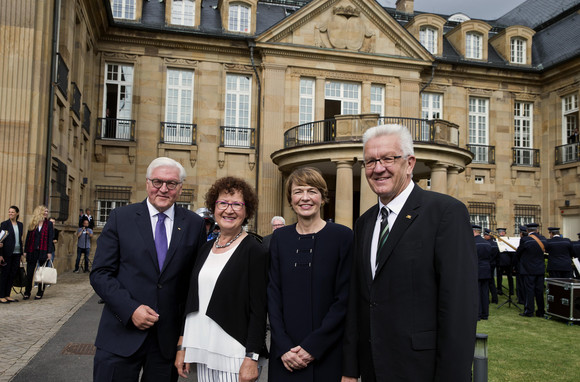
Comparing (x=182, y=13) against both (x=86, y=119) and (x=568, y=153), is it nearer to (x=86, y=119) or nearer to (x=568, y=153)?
(x=86, y=119)

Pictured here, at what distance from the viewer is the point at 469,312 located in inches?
107

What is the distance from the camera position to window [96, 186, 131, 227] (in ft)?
74.1

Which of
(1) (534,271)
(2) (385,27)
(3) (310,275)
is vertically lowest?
(1) (534,271)

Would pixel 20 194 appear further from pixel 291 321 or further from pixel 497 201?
pixel 497 201

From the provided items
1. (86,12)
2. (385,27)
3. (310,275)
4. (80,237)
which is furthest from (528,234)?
(86,12)

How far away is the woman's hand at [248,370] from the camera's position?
3340 millimetres

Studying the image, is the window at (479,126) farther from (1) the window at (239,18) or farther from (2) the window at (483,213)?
(1) the window at (239,18)

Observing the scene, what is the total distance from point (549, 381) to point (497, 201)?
21.9 meters

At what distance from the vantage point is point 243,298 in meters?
3.48

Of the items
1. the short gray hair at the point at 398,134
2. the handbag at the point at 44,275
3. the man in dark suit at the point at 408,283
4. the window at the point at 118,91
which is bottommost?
the handbag at the point at 44,275

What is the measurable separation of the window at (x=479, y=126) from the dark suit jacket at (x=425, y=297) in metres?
25.8

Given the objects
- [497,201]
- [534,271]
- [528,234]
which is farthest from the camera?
[497,201]

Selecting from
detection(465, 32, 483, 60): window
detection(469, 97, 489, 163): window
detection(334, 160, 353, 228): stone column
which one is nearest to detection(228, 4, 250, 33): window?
detection(334, 160, 353, 228): stone column

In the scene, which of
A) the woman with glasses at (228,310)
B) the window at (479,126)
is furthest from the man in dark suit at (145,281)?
the window at (479,126)
